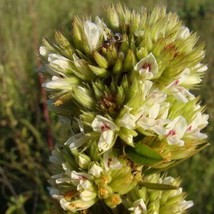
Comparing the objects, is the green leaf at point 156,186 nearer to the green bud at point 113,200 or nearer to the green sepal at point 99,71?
the green bud at point 113,200

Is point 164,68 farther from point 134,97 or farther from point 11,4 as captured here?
point 11,4

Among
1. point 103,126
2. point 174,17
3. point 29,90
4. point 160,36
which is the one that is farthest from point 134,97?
point 29,90

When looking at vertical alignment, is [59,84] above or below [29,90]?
above

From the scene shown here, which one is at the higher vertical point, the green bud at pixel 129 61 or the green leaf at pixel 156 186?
the green bud at pixel 129 61

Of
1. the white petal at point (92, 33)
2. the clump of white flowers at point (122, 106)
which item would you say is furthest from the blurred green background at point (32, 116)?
the white petal at point (92, 33)

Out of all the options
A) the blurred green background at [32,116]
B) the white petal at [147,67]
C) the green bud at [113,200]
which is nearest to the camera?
the white petal at [147,67]

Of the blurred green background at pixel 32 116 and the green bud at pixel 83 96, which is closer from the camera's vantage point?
the green bud at pixel 83 96

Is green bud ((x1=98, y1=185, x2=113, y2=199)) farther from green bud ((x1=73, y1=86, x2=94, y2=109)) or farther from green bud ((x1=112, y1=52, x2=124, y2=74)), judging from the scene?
green bud ((x1=112, y1=52, x2=124, y2=74))
